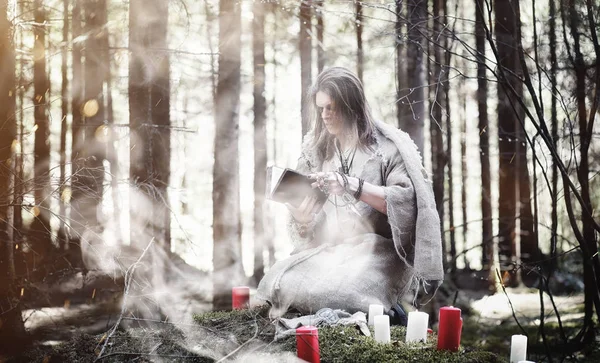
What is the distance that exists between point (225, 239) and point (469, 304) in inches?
165

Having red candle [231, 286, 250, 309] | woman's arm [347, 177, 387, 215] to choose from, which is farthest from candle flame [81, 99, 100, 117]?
woman's arm [347, 177, 387, 215]

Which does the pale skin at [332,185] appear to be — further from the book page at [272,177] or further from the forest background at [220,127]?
the forest background at [220,127]

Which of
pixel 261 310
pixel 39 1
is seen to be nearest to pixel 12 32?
pixel 39 1

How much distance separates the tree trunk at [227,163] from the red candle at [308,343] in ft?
16.0

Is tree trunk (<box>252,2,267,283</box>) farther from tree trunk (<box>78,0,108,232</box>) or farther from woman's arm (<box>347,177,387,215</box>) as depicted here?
woman's arm (<box>347,177,387,215</box>)

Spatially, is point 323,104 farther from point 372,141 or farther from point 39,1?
point 39,1

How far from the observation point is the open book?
328 cm

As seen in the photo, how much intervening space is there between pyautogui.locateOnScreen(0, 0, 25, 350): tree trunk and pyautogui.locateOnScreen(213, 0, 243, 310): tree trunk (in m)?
3.18

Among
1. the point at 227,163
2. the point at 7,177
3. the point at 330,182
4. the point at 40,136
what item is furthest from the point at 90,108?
the point at 330,182

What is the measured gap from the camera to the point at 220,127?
24.7 ft

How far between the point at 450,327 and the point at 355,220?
107 cm

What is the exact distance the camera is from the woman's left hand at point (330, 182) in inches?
127

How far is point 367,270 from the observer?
3545mm

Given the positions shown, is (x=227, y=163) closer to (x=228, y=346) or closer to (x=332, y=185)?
(x=332, y=185)
